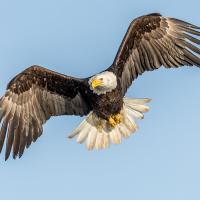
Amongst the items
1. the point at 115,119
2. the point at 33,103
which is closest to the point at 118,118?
the point at 115,119

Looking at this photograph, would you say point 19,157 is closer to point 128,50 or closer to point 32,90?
point 32,90

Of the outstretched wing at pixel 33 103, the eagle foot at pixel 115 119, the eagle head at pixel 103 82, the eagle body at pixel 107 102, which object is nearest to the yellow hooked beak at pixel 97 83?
the eagle head at pixel 103 82

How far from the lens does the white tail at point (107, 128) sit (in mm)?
15727

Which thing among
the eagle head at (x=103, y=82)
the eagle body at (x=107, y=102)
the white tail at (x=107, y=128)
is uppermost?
the eagle head at (x=103, y=82)

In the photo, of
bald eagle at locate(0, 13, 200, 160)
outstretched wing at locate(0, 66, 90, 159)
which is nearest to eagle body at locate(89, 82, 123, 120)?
bald eagle at locate(0, 13, 200, 160)

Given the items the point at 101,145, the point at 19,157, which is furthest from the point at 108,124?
the point at 19,157

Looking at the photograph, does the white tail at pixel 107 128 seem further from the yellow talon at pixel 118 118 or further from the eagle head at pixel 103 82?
the eagle head at pixel 103 82

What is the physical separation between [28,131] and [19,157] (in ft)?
1.41

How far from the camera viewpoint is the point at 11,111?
15695 mm

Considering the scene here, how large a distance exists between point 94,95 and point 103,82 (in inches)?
13.3

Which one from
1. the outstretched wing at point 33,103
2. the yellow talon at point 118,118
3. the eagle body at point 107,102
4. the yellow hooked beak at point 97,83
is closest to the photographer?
the yellow hooked beak at point 97,83

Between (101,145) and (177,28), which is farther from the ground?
(177,28)

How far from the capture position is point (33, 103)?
1578 centimetres

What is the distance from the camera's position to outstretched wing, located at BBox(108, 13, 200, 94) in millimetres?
15461
